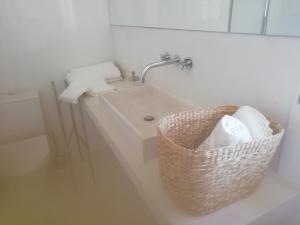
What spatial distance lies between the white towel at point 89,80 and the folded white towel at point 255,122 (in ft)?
3.72

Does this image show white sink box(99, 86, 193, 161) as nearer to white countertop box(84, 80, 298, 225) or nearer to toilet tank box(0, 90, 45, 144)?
white countertop box(84, 80, 298, 225)

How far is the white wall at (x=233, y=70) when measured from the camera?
0.73m

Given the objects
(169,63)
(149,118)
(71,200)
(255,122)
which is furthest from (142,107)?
(71,200)

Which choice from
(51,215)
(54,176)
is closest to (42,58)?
(54,176)

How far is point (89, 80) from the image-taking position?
6.22 ft

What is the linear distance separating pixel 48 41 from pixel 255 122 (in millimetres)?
1836

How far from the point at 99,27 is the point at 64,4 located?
33 centimetres

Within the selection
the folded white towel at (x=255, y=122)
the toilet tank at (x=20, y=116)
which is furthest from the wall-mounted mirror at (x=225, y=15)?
the toilet tank at (x=20, y=116)

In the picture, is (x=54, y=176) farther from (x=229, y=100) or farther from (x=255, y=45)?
(x=255, y=45)

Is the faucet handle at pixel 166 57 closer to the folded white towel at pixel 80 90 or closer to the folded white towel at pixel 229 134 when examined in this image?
the folded white towel at pixel 80 90

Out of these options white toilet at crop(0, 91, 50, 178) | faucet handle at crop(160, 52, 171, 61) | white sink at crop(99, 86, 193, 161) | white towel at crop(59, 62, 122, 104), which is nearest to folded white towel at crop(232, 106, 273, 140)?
white sink at crop(99, 86, 193, 161)

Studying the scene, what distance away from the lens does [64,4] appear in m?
1.90

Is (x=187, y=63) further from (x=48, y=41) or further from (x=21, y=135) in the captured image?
(x=21, y=135)

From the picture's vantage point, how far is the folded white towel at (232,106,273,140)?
0.67m
